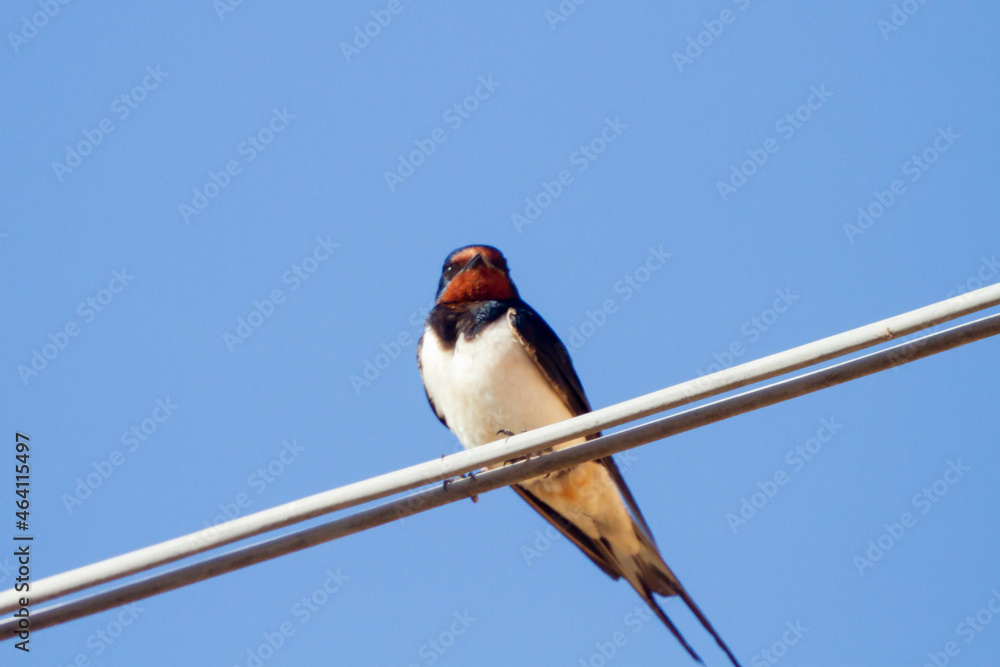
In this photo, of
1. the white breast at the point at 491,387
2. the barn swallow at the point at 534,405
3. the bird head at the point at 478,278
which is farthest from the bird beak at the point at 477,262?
the white breast at the point at 491,387

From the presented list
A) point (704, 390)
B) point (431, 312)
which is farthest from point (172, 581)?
point (431, 312)

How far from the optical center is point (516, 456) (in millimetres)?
2467

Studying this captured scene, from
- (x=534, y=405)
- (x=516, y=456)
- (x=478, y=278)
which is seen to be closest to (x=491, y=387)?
(x=534, y=405)

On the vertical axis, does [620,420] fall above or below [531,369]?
below

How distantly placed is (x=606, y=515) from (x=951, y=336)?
262 cm

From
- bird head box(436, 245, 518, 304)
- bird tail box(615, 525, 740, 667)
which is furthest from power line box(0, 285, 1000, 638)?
bird head box(436, 245, 518, 304)

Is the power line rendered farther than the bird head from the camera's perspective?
No

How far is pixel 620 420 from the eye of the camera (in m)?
2.34

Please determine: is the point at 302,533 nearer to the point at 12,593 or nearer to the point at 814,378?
the point at 12,593

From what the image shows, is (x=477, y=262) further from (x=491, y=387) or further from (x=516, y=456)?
(x=516, y=456)

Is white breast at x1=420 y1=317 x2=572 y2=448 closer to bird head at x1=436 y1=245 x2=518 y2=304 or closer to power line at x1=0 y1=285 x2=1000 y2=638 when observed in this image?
bird head at x1=436 y1=245 x2=518 y2=304

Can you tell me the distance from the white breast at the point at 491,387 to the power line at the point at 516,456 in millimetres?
1827

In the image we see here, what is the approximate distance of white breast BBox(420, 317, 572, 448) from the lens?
4520 millimetres

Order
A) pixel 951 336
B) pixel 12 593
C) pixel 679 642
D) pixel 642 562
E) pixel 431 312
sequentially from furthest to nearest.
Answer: pixel 431 312
pixel 642 562
pixel 679 642
pixel 12 593
pixel 951 336
